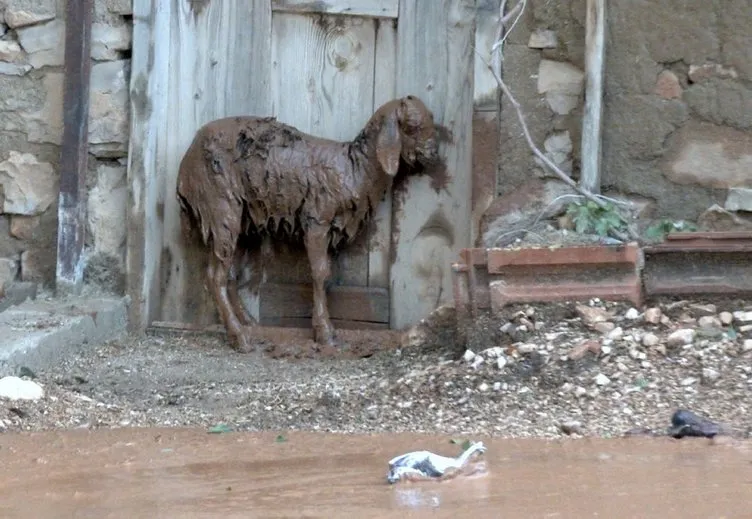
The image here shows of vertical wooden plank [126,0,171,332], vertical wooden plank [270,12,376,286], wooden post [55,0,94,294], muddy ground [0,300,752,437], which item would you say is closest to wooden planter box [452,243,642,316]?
muddy ground [0,300,752,437]

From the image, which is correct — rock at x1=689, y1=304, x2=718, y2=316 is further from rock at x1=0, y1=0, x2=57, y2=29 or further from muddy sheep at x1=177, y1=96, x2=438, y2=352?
rock at x1=0, y1=0, x2=57, y2=29

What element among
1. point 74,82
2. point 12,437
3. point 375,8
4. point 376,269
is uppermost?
point 375,8

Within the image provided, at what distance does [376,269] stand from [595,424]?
2010 millimetres

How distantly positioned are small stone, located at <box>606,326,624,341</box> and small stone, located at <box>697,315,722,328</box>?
0.86ft

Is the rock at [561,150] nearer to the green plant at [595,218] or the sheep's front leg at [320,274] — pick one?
the green plant at [595,218]

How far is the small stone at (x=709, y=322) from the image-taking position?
4.21 meters

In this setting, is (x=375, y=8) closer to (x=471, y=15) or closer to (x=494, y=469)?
(x=471, y=15)

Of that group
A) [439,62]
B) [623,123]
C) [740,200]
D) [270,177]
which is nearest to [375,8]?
[439,62]

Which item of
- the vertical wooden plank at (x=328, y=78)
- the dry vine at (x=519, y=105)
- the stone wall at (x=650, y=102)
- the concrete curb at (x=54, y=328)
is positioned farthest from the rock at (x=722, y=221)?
the concrete curb at (x=54, y=328)

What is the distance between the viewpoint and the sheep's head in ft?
17.3

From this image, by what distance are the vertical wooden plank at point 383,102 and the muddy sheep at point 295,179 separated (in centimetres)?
17

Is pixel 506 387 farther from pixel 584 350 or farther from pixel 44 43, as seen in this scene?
pixel 44 43

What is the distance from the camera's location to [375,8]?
18.1 feet

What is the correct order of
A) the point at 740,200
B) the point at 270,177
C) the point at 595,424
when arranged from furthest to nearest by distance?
1. the point at 270,177
2. the point at 740,200
3. the point at 595,424
